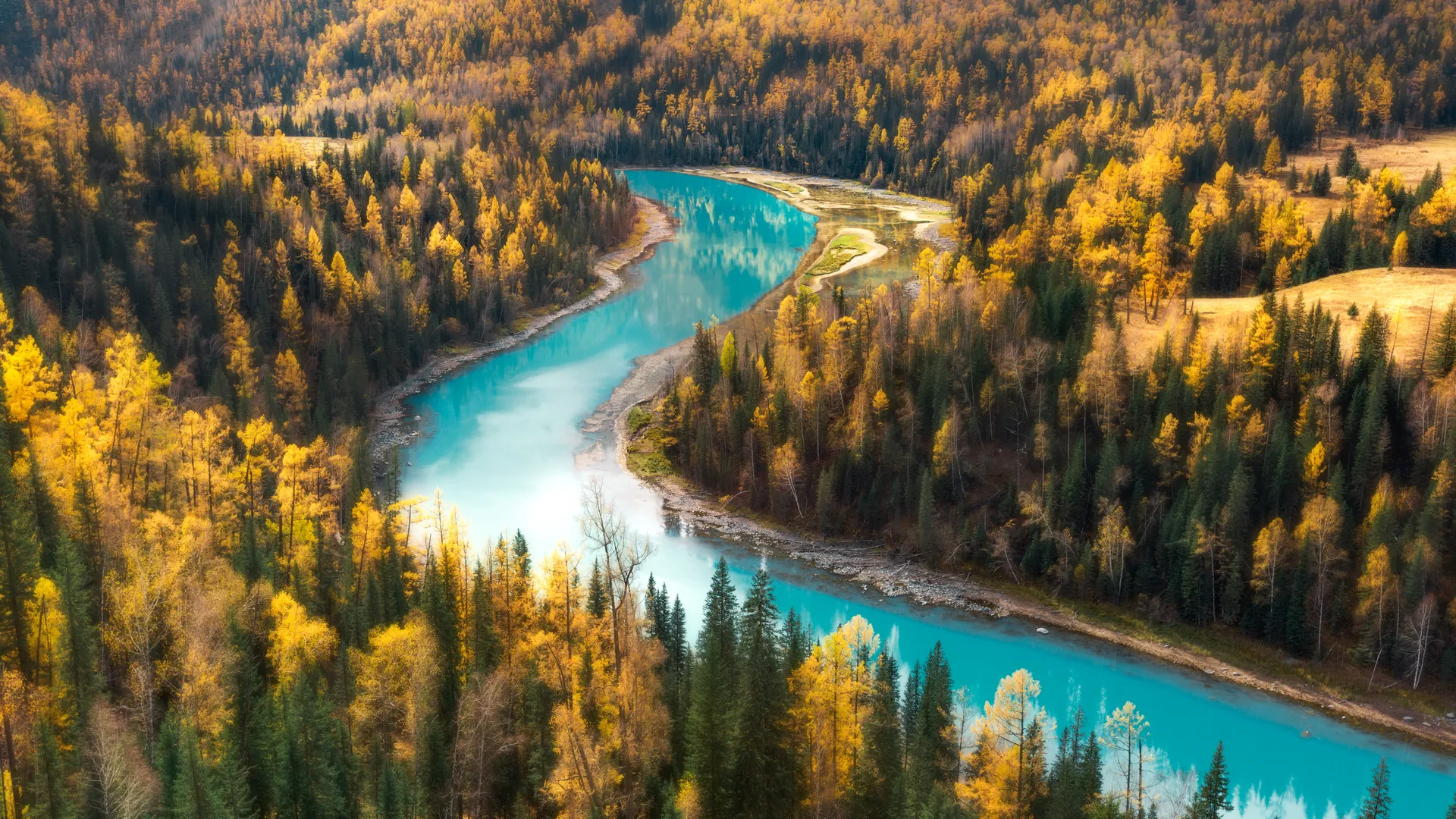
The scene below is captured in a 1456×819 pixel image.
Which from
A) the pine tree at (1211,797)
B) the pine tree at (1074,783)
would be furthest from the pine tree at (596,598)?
the pine tree at (1211,797)

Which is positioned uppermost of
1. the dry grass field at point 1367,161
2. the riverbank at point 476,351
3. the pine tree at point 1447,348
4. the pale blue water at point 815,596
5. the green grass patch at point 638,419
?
the dry grass field at point 1367,161

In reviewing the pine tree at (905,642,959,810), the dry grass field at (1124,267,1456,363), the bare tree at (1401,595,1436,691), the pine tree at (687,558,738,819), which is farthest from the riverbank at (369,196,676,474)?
the bare tree at (1401,595,1436,691)

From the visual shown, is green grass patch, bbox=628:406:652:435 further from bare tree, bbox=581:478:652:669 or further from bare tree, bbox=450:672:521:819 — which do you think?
bare tree, bbox=450:672:521:819

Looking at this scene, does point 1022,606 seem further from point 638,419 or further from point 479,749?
point 638,419

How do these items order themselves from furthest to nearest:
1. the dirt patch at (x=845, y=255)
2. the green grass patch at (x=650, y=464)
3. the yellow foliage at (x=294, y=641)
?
the dirt patch at (x=845, y=255), the green grass patch at (x=650, y=464), the yellow foliage at (x=294, y=641)

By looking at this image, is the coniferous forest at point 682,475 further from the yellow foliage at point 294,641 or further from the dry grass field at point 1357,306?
the dry grass field at point 1357,306

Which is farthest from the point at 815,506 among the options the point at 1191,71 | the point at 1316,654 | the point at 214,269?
the point at 1191,71

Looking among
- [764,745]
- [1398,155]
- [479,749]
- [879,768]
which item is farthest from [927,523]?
[1398,155]
